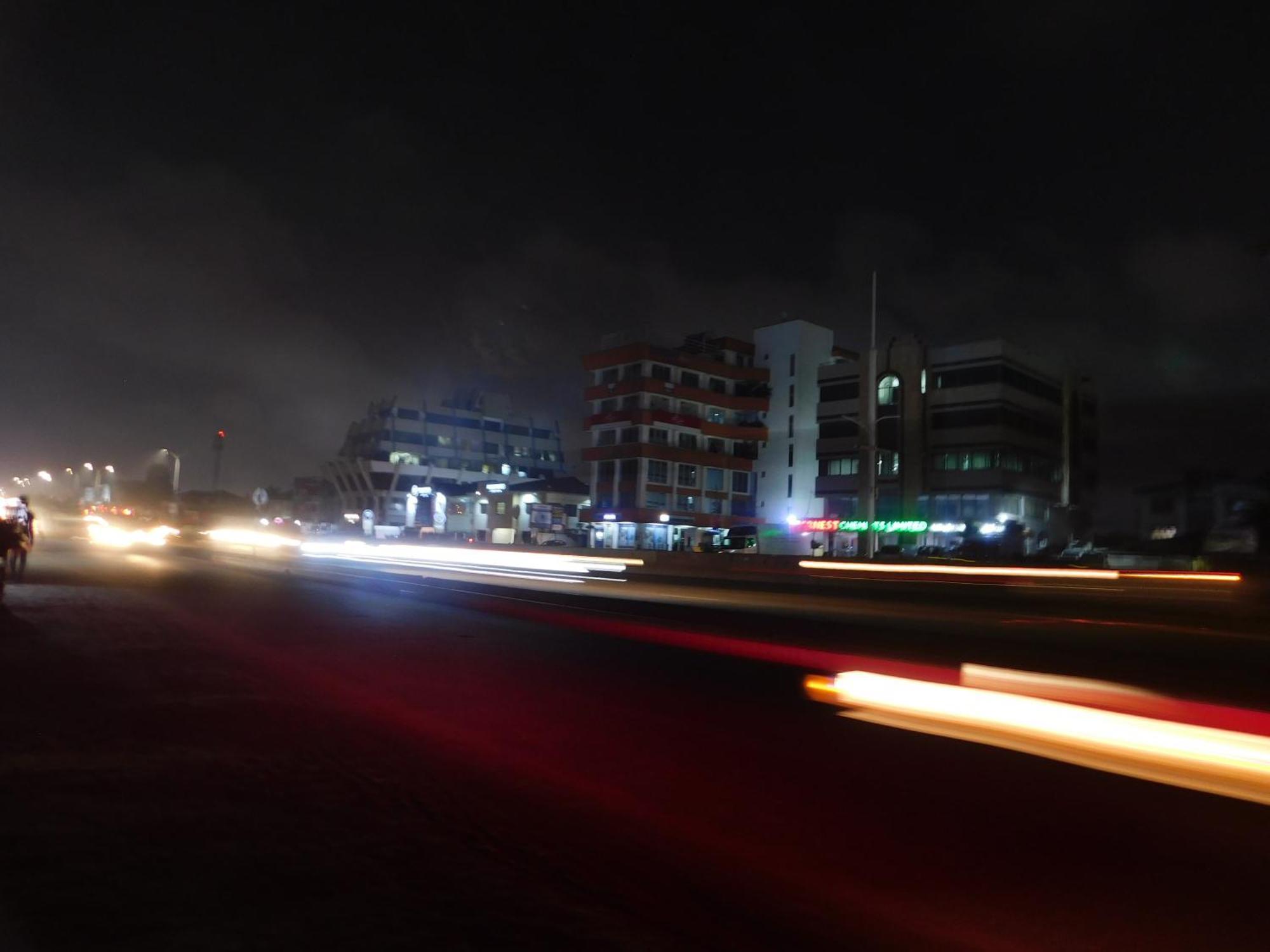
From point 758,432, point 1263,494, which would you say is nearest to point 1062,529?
point 758,432

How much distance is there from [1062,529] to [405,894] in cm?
6835

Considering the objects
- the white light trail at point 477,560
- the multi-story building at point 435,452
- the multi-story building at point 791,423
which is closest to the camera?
the white light trail at point 477,560

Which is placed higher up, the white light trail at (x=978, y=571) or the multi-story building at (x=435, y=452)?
the multi-story building at (x=435, y=452)

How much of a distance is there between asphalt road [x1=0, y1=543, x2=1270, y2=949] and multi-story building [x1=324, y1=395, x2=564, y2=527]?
83.8 meters

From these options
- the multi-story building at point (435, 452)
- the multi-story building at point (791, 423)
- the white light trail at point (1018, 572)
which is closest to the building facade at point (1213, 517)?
the white light trail at point (1018, 572)

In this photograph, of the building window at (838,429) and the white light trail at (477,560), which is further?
the building window at (838,429)

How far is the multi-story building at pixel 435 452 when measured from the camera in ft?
339

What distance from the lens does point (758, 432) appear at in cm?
7894

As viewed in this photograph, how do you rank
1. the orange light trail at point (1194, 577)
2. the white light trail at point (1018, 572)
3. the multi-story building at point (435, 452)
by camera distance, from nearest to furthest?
1. the orange light trail at point (1194, 577)
2. the white light trail at point (1018, 572)
3. the multi-story building at point (435, 452)

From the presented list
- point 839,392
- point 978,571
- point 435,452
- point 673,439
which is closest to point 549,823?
point 978,571

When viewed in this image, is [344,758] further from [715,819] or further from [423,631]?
[423,631]

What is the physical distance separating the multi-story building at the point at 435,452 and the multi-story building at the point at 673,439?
23105mm

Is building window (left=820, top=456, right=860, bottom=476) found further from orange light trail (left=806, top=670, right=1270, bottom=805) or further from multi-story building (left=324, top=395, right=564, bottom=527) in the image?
orange light trail (left=806, top=670, right=1270, bottom=805)

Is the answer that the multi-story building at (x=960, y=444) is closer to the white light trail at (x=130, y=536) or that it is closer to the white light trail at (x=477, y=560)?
the white light trail at (x=477, y=560)
